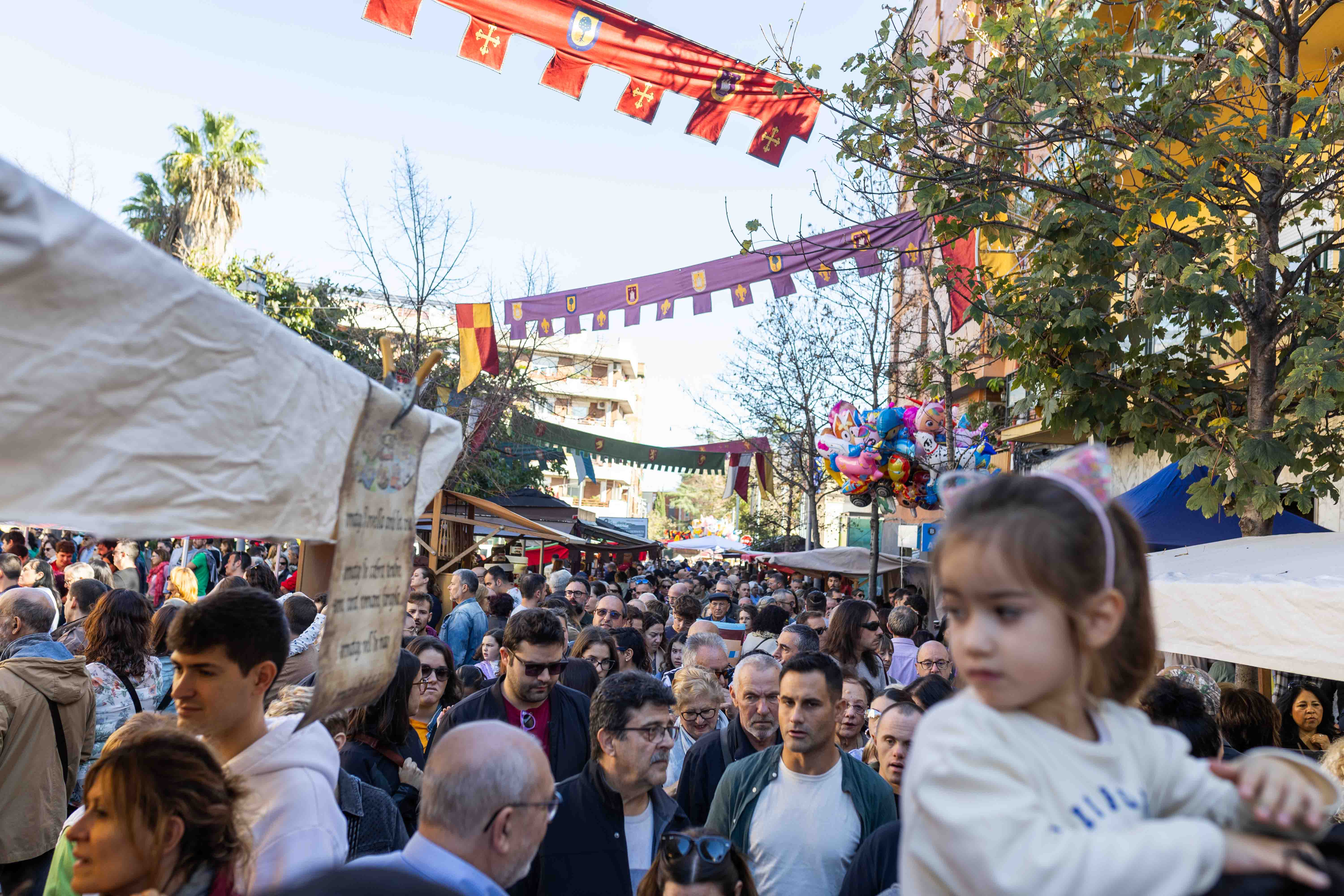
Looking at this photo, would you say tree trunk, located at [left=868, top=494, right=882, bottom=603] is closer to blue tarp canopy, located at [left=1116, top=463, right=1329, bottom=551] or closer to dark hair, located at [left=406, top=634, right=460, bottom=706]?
blue tarp canopy, located at [left=1116, top=463, right=1329, bottom=551]

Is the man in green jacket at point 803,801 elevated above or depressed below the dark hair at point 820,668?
below

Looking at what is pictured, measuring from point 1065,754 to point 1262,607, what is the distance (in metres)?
4.58

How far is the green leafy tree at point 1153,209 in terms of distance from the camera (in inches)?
304

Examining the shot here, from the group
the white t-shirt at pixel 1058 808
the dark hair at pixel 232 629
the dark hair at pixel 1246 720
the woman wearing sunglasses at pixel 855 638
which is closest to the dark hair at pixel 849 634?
the woman wearing sunglasses at pixel 855 638

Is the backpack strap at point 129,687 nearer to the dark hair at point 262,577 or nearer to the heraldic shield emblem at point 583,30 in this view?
the dark hair at point 262,577

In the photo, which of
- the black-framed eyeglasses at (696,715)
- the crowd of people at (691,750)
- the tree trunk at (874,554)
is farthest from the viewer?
the tree trunk at (874,554)

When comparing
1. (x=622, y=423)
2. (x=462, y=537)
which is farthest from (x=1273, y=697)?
(x=622, y=423)

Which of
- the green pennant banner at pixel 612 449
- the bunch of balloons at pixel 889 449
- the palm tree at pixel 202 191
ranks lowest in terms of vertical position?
the bunch of balloons at pixel 889 449

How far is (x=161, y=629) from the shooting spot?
7328 mm

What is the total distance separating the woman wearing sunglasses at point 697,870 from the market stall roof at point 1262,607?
2697 millimetres

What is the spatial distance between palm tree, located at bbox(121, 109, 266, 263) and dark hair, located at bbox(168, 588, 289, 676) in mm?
29984

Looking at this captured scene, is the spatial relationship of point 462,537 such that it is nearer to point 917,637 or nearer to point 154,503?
point 917,637

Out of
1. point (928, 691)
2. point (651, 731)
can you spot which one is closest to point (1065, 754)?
point (651, 731)

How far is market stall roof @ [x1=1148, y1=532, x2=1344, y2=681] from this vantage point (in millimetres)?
5102
